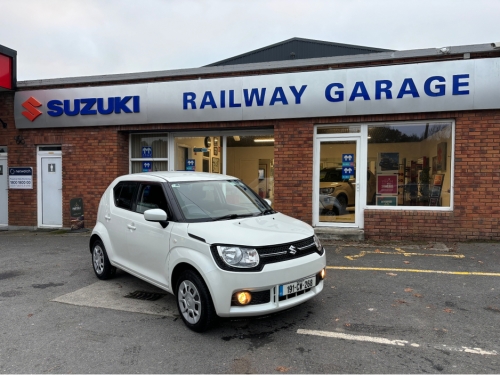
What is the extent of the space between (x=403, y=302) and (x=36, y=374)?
401cm

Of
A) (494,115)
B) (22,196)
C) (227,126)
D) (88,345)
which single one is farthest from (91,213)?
(494,115)

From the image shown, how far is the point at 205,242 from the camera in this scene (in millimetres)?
3820

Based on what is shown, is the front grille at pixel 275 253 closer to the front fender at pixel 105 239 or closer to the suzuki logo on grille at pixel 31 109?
the front fender at pixel 105 239

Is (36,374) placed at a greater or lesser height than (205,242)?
lesser

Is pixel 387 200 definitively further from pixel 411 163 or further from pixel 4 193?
pixel 4 193

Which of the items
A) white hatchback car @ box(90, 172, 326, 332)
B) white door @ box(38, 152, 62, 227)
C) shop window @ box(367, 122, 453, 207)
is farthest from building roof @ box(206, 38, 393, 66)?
white hatchback car @ box(90, 172, 326, 332)

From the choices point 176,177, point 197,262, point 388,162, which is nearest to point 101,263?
point 176,177

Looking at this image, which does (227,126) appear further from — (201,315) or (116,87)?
(201,315)

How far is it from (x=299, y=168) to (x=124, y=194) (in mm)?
4582

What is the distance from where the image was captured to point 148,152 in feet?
34.7

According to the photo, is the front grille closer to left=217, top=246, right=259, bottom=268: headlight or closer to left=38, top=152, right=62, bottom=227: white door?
left=217, top=246, right=259, bottom=268: headlight

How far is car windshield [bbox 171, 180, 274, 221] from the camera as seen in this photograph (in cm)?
445

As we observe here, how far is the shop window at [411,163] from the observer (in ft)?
27.3

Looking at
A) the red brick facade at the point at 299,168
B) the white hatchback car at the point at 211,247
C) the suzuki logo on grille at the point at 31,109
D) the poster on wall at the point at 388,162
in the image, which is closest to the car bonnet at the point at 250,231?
the white hatchback car at the point at 211,247
